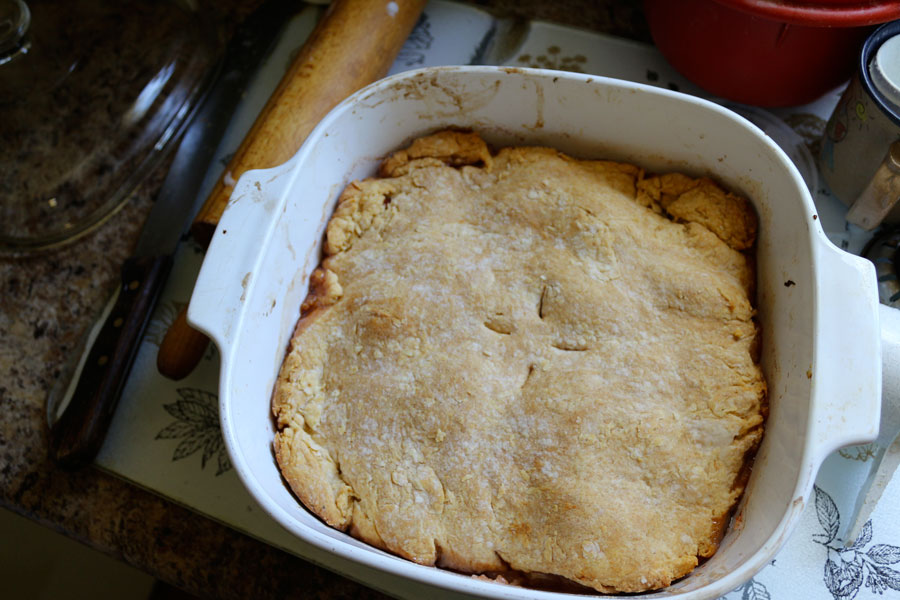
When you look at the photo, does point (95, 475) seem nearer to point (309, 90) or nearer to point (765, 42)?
point (309, 90)

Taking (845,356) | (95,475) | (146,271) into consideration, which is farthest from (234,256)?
(845,356)

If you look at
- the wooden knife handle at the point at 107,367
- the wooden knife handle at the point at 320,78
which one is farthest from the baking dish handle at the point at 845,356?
the wooden knife handle at the point at 107,367

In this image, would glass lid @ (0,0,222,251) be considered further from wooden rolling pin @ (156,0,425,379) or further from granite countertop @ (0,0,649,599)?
Answer: wooden rolling pin @ (156,0,425,379)

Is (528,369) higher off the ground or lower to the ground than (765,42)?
lower

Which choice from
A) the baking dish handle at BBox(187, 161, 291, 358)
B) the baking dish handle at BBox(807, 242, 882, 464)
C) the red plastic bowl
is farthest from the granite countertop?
the baking dish handle at BBox(807, 242, 882, 464)

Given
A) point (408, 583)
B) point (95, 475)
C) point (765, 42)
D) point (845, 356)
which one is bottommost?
point (408, 583)

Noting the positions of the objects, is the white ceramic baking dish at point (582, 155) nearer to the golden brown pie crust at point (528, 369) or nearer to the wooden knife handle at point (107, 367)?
the golden brown pie crust at point (528, 369)
